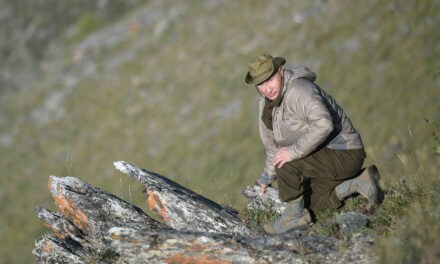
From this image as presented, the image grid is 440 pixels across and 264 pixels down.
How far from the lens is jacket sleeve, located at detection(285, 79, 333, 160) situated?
6.93m

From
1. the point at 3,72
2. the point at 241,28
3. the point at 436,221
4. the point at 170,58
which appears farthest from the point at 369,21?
the point at 3,72

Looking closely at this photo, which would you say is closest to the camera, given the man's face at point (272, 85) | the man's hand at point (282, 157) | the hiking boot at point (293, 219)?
the man's face at point (272, 85)

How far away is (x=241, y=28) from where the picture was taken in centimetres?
3259

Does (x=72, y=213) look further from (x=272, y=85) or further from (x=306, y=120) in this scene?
(x=306, y=120)

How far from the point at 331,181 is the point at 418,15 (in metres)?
17.4

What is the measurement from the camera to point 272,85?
7195 millimetres

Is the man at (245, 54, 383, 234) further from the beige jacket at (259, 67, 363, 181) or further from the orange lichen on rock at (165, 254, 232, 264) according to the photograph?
the orange lichen on rock at (165, 254, 232, 264)

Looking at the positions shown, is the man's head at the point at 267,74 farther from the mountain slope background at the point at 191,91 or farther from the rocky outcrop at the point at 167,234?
the mountain slope background at the point at 191,91

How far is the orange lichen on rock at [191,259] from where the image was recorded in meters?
6.44

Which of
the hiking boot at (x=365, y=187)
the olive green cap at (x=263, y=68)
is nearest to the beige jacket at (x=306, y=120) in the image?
the olive green cap at (x=263, y=68)

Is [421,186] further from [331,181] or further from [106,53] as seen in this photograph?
[106,53]

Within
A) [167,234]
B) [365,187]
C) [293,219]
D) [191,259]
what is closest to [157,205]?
[167,234]

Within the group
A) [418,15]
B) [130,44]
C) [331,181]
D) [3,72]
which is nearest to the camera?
[331,181]

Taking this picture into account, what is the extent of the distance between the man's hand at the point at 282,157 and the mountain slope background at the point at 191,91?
8646mm
